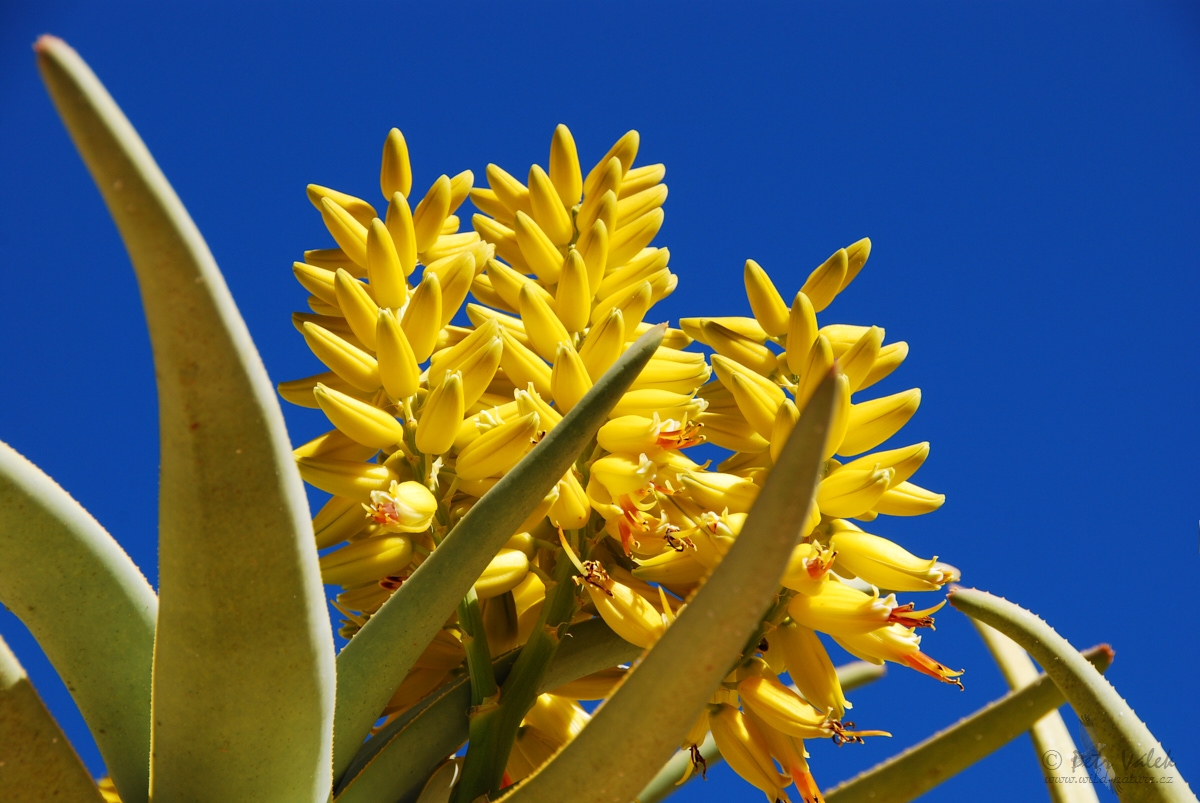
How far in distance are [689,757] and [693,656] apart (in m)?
0.33

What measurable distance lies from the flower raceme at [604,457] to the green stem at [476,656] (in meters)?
0.01

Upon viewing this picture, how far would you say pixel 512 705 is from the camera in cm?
36

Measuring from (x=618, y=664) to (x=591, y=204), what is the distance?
22 centimetres

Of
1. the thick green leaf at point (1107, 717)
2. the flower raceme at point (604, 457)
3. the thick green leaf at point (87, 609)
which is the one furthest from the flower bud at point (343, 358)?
the thick green leaf at point (1107, 717)

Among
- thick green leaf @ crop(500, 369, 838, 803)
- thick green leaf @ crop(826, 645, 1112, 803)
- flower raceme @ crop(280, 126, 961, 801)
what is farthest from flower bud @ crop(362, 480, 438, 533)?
thick green leaf @ crop(826, 645, 1112, 803)

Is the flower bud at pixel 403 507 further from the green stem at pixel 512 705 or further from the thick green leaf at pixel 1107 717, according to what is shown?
the thick green leaf at pixel 1107 717

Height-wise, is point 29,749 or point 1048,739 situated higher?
point 1048,739

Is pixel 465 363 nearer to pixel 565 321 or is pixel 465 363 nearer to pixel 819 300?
pixel 565 321

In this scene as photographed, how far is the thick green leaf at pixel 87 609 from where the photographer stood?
0.28m

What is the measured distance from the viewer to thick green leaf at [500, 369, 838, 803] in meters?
0.20

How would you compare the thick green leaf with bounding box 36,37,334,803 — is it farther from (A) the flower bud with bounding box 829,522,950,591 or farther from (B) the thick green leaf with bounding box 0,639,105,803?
(A) the flower bud with bounding box 829,522,950,591

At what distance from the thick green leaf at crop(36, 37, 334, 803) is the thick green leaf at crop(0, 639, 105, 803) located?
0.09ft

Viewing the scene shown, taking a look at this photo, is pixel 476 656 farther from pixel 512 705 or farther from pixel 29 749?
pixel 29 749

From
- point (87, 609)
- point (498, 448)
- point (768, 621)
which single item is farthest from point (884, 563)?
point (87, 609)
